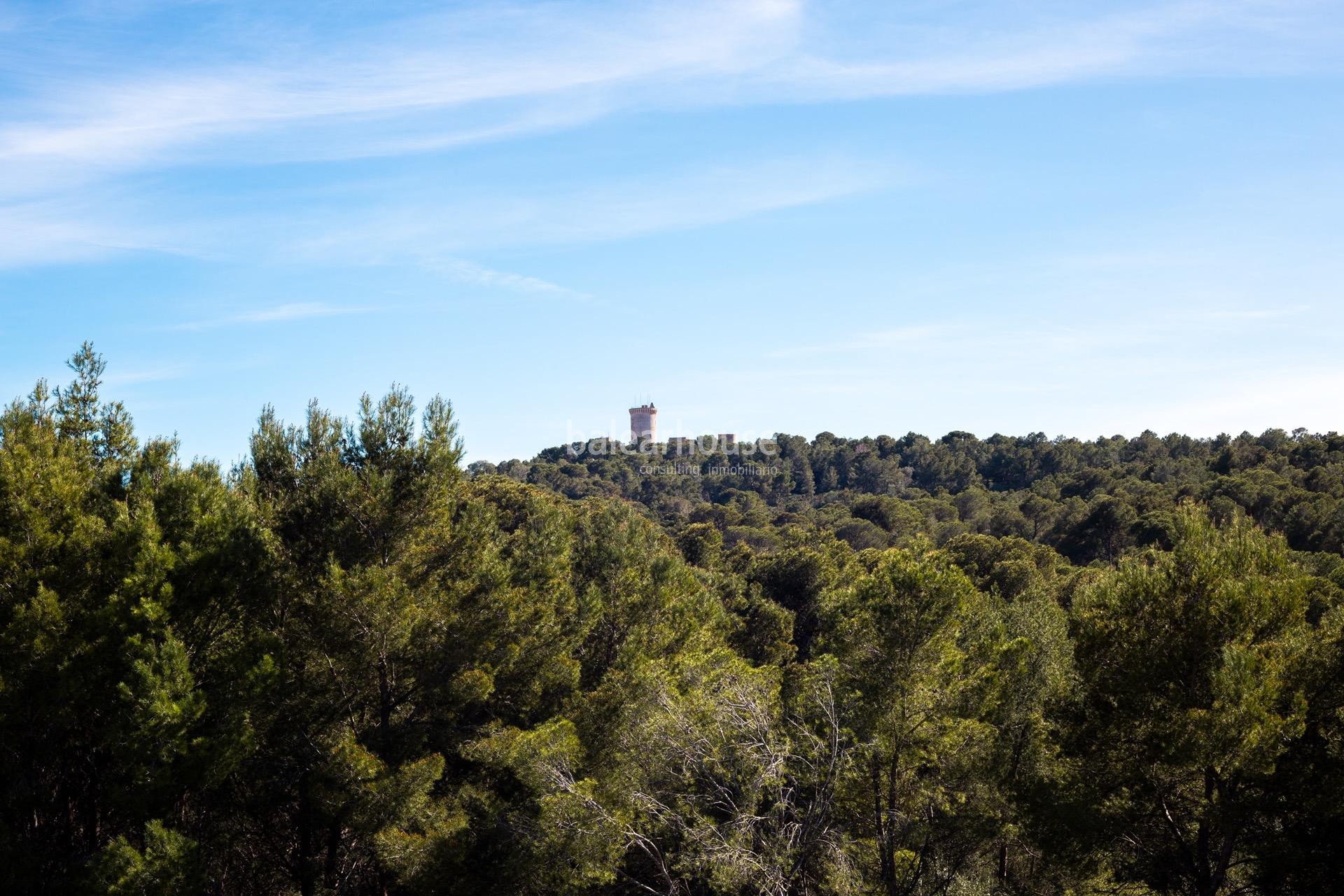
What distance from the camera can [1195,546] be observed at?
12141 mm

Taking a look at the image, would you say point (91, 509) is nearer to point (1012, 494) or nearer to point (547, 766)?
point (547, 766)

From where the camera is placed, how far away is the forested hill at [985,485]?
44.1 meters

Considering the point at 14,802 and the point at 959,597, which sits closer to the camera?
the point at 14,802

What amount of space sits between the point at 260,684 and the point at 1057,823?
37.5 feet

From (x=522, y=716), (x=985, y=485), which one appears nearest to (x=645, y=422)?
(x=985, y=485)

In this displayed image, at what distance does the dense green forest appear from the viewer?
38.1 ft

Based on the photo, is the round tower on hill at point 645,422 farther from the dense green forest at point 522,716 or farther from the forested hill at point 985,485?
the dense green forest at point 522,716

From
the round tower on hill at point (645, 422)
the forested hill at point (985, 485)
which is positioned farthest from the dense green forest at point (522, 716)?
the round tower on hill at point (645, 422)

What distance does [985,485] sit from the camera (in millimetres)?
88500

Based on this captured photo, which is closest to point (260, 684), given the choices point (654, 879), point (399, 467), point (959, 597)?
point (399, 467)

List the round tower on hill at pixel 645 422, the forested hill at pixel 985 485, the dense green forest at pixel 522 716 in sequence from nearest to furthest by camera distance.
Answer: the dense green forest at pixel 522 716 < the forested hill at pixel 985 485 < the round tower on hill at pixel 645 422

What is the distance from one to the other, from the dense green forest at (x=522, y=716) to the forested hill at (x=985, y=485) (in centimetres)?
280

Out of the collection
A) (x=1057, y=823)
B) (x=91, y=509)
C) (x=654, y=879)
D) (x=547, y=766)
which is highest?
(x=91, y=509)

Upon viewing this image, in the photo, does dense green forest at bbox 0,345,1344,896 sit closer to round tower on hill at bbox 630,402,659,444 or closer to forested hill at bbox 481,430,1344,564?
forested hill at bbox 481,430,1344,564
